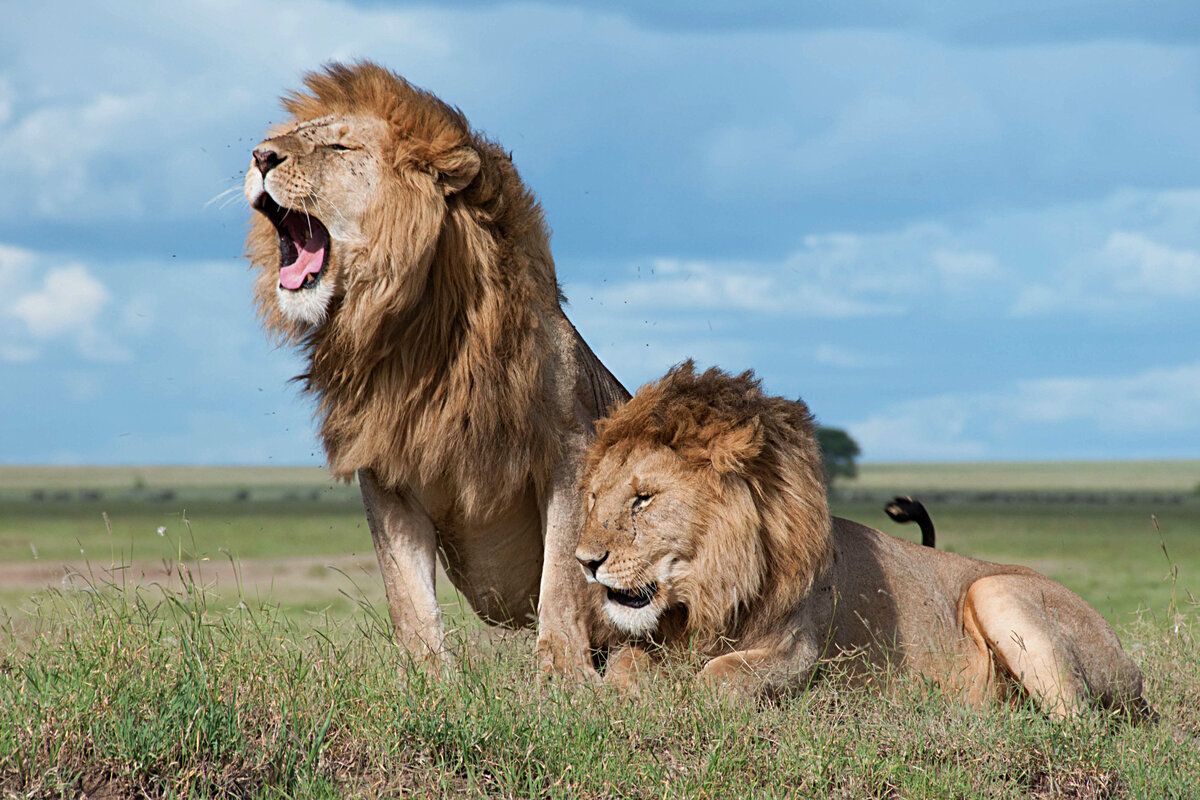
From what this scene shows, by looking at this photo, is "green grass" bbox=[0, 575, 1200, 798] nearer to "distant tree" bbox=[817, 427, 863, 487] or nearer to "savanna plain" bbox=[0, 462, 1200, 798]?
"savanna plain" bbox=[0, 462, 1200, 798]

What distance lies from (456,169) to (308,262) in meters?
0.63

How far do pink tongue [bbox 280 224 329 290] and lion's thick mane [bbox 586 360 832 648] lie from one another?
120 centimetres

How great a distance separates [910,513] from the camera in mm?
5387

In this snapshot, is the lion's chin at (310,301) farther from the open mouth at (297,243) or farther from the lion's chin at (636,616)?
the lion's chin at (636,616)

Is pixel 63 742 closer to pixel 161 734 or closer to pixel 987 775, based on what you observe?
pixel 161 734

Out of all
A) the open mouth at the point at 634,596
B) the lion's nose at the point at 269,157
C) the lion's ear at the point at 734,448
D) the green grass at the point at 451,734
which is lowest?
the green grass at the point at 451,734

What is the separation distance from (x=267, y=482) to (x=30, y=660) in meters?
138

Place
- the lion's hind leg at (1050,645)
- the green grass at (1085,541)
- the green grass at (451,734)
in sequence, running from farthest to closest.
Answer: the green grass at (1085,541) < the lion's hind leg at (1050,645) < the green grass at (451,734)

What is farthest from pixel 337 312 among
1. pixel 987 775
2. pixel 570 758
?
pixel 987 775

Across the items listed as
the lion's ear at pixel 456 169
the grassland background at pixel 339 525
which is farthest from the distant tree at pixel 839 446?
the lion's ear at pixel 456 169

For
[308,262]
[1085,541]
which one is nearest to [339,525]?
[1085,541]

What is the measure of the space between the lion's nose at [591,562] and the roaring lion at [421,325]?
12.1 inches

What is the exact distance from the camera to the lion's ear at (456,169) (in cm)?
446

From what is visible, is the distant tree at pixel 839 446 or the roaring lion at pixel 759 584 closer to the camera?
the roaring lion at pixel 759 584
